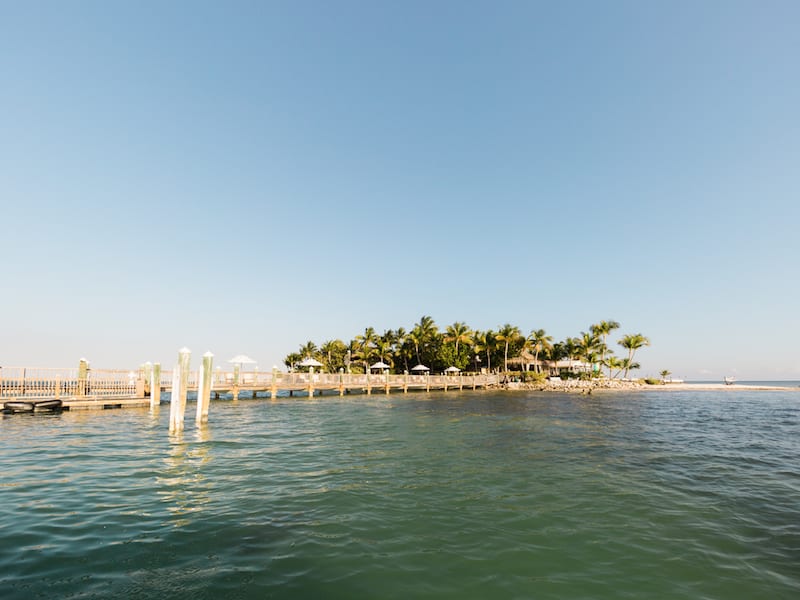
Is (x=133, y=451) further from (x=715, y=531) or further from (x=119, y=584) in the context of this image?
(x=715, y=531)

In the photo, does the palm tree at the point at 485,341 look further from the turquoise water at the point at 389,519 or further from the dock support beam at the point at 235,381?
the turquoise water at the point at 389,519

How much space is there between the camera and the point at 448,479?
10211mm

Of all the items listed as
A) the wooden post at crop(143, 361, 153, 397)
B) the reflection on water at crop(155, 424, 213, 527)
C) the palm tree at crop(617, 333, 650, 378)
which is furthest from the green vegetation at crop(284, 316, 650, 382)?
the reflection on water at crop(155, 424, 213, 527)

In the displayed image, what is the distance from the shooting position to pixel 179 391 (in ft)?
55.7

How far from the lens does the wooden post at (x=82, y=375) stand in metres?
23.6

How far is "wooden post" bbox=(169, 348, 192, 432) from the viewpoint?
16.7 m

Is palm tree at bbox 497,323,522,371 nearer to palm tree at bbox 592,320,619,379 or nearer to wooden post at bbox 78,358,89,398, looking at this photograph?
palm tree at bbox 592,320,619,379

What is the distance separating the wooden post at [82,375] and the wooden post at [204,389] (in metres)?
9.51

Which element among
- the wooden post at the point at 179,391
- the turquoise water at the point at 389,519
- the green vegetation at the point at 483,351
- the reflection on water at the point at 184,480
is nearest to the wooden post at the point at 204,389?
the wooden post at the point at 179,391

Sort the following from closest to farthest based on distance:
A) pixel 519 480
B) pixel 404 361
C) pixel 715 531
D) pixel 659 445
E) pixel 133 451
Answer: pixel 715 531 → pixel 519 480 → pixel 133 451 → pixel 659 445 → pixel 404 361

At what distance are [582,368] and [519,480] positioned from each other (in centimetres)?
7521

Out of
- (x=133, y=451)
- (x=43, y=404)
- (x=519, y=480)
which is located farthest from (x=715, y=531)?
(x=43, y=404)

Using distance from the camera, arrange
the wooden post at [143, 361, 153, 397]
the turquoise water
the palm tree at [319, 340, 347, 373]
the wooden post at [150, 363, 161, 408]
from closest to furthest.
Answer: the turquoise water → the wooden post at [150, 363, 161, 408] → the wooden post at [143, 361, 153, 397] → the palm tree at [319, 340, 347, 373]

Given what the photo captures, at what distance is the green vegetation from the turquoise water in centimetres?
5069
